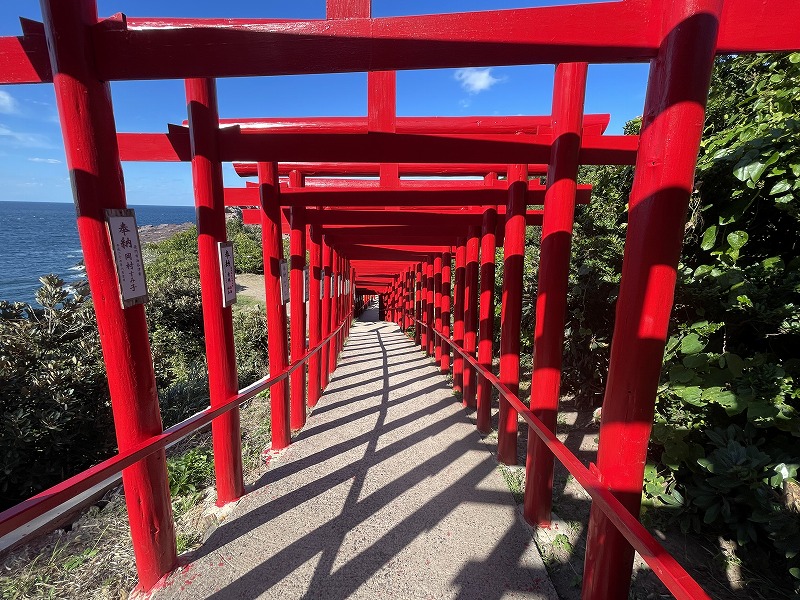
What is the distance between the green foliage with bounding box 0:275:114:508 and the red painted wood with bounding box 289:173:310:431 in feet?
6.13

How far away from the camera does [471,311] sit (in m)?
5.50

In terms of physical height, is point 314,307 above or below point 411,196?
below

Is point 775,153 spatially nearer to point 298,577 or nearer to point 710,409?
point 710,409

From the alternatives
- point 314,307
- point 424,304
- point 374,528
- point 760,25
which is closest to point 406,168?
point 314,307

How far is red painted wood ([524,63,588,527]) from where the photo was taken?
2578mm

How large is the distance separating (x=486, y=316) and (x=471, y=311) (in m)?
0.23

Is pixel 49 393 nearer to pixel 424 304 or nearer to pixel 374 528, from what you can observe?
pixel 374 528

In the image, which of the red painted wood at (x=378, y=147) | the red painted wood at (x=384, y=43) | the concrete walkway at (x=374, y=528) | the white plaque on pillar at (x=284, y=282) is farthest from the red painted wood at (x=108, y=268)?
the white plaque on pillar at (x=284, y=282)

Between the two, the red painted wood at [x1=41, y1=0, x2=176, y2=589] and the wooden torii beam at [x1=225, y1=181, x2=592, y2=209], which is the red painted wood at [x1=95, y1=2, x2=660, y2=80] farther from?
the wooden torii beam at [x1=225, y1=181, x2=592, y2=209]

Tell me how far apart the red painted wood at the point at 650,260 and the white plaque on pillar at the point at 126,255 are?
88.0 inches

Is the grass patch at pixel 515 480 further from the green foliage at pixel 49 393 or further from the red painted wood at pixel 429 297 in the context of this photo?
the red painted wood at pixel 429 297

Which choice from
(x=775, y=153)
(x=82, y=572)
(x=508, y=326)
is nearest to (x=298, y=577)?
(x=82, y=572)

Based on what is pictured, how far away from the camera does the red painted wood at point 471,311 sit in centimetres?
548

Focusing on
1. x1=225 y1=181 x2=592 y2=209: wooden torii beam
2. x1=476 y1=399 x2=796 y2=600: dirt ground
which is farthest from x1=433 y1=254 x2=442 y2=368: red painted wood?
x1=476 y1=399 x2=796 y2=600: dirt ground
